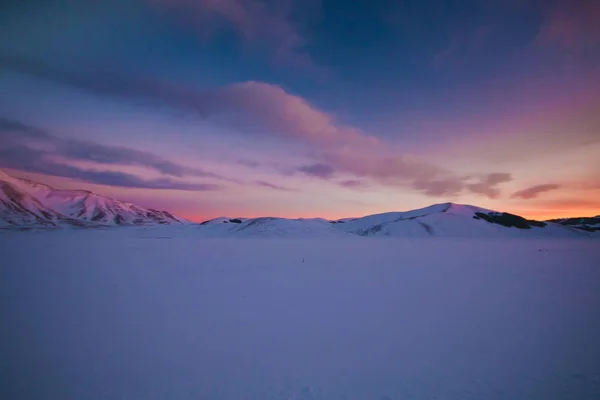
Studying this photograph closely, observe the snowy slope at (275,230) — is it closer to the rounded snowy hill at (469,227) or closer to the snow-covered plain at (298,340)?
the rounded snowy hill at (469,227)

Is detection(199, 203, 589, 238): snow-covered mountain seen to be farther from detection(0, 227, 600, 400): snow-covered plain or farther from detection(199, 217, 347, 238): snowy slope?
detection(0, 227, 600, 400): snow-covered plain

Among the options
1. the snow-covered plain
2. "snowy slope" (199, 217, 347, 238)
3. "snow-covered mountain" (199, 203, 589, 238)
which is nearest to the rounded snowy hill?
"snow-covered mountain" (199, 203, 589, 238)

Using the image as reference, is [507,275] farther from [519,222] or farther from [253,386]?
[519,222]

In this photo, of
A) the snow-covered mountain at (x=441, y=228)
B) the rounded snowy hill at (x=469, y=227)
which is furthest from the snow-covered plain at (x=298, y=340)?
the rounded snowy hill at (x=469, y=227)

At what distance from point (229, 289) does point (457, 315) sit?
10361 mm

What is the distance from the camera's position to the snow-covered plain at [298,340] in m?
6.26

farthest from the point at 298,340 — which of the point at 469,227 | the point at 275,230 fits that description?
the point at 469,227

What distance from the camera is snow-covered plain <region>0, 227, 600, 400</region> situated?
6.26 metres

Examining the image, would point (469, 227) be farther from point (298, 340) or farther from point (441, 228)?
point (298, 340)

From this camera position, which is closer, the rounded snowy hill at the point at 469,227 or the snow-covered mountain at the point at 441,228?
the snow-covered mountain at the point at 441,228

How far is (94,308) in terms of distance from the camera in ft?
38.2

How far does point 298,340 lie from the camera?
8617 mm

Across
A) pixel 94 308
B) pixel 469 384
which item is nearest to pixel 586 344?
pixel 469 384

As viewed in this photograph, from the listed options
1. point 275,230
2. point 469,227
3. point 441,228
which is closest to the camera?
point 275,230
